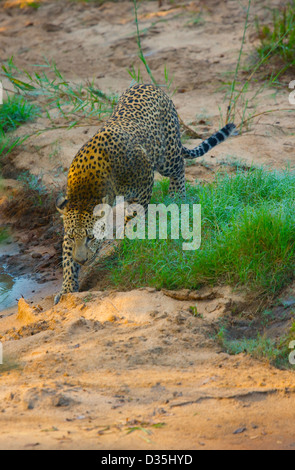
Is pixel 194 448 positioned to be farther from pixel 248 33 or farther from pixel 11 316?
pixel 248 33

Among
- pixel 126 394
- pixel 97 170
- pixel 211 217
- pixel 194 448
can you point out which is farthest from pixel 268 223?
pixel 194 448

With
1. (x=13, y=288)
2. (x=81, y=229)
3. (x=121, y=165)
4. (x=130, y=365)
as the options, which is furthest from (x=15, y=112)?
(x=130, y=365)

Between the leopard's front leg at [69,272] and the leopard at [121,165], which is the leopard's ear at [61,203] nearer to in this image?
the leopard at [121,165]

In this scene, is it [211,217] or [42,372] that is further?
[211,217]

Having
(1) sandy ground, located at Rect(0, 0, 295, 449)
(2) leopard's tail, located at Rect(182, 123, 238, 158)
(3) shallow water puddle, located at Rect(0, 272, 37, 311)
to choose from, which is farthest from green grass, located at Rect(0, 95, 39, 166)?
(2) leopard's tail, located at Rect(182, 123, 238, 158)

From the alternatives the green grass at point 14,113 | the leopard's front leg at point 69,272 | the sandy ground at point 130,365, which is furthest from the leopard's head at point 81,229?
the green grass at point 14,113

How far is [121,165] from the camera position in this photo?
605 cm

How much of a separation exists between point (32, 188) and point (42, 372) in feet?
12.8

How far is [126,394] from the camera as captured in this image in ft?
13.1

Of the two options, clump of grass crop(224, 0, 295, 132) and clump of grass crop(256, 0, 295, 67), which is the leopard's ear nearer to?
clump of grass crop(224, 0, 295, 132)

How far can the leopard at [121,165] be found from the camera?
561 cm

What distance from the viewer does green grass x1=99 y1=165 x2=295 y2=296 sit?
5238 millimetres
